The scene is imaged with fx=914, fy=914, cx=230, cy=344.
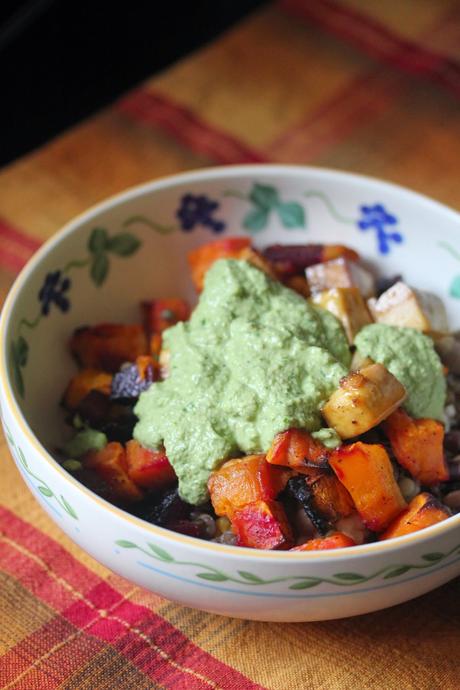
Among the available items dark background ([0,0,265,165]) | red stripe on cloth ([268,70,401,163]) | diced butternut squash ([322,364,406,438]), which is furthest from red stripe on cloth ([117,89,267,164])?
diced butternut squash ([322,364,406,438])

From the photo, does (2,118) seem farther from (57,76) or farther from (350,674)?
(350,674)

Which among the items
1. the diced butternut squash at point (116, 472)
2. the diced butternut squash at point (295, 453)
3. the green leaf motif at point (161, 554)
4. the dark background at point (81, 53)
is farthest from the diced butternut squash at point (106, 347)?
the dark background at point (81, 53)

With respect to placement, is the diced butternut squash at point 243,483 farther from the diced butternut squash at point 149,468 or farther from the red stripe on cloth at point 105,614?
the red stripe on cloth at point 105,614

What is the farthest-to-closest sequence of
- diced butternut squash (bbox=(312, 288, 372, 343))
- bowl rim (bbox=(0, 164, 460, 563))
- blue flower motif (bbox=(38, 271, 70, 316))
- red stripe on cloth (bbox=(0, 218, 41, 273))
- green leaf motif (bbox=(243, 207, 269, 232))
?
red stripe on cloth (bbox=(0, 218, 41, 273)), green leaf motif (bbox=(243, 207, 269, 232)), blue flower motif (bbox=(38, 271, 70, 316)), diced butternut squash (bbox=(312, 288, 372, 343)), bowl rim (bbox=(0, 164, 460, 563))

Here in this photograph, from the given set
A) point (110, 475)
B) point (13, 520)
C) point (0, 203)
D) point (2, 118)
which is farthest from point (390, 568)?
point (2, 118)

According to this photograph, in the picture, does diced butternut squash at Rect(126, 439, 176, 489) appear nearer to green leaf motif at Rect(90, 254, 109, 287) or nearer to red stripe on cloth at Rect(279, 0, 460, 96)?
green leaf motif at Rect(90, 254, 109, 287)

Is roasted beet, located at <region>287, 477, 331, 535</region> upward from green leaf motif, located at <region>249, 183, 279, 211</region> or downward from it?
downward
